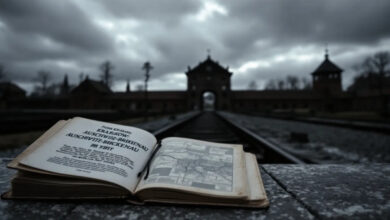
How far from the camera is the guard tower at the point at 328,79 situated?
47.2 metres

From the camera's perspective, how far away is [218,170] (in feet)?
3.41

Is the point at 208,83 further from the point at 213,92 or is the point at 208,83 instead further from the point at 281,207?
the point at 281,207

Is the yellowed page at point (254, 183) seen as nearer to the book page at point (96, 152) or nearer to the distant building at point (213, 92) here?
the book page at point (96, 152)

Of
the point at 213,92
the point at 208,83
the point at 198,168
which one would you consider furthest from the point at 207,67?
the point at 198,168

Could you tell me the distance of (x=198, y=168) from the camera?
1045mm

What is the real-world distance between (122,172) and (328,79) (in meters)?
57.3

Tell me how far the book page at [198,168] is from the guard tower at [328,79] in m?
54.3

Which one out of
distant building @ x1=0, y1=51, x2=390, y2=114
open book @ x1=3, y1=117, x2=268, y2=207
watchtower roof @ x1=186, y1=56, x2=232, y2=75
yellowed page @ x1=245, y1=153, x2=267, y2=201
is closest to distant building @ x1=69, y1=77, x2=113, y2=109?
distant building @ x1=0, y1=51, x2=390, y2=114

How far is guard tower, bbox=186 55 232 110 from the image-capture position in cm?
4856

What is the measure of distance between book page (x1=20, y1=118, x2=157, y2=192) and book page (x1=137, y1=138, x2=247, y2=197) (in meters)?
0.09

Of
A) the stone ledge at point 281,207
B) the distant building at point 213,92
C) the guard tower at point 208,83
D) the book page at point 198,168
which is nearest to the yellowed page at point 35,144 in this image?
the stone ledge at point 281,207

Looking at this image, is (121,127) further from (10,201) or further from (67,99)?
(67,99)

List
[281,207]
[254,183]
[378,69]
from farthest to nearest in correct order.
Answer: [378,69], [254,183], [281,207]

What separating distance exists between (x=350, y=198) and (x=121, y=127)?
1.23 metres
